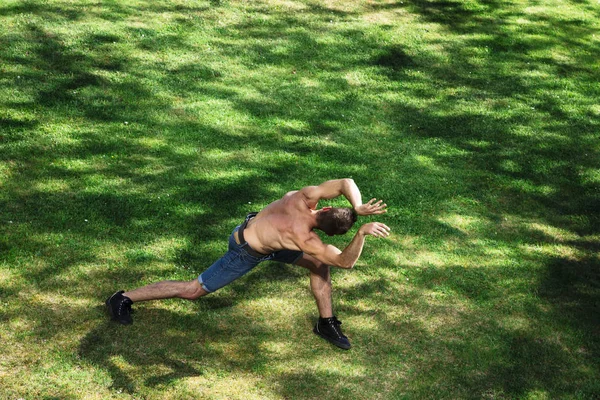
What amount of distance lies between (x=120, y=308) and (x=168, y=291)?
0.53 meters

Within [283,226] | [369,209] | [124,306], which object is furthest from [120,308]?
[369,209]

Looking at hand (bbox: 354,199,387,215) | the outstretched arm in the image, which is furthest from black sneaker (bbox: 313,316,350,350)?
hand (bbox: 354,199,387,215)

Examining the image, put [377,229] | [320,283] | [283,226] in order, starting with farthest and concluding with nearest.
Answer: [320,283]
[283,226]
[377,229]

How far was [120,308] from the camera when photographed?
7781 millimetres

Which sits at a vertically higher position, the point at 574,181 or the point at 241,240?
the point at 241,240

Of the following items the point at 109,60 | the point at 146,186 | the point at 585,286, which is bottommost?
the point at 585,286

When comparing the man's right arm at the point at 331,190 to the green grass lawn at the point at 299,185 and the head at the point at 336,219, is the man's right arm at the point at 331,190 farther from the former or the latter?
the green grass lawn at the point at 299,185

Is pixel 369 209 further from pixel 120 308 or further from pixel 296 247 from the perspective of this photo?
pixel 120 308

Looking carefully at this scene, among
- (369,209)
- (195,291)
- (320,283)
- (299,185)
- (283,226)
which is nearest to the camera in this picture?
(369,209)

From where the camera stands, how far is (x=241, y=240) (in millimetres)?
7512

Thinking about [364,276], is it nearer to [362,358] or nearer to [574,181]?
[362,358]

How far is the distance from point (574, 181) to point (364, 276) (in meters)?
4.50

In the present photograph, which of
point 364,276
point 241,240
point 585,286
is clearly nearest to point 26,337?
point 241,240

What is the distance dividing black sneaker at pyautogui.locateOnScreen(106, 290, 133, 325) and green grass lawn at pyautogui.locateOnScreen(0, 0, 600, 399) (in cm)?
10
